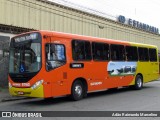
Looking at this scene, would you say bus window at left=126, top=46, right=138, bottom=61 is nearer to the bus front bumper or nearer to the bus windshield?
the bus windshield

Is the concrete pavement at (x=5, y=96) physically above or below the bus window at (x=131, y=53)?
below

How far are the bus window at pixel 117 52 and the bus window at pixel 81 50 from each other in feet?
7.28

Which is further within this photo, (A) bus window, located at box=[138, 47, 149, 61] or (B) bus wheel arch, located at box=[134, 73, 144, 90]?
(A) bus window, located at box=[138, 47, 149, 61]

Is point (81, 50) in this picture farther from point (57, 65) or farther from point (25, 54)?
point (25, 54)

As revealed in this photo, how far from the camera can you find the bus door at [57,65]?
13396 mm

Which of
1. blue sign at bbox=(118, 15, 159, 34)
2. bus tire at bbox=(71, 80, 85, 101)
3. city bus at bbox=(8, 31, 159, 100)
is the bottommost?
bus tire at bbox=(71, 80, 85, 101)

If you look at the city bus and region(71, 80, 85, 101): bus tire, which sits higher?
the city bus

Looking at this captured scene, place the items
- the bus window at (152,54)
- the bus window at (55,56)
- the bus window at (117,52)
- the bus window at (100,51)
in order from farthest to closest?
the bus window at (152,54)
the bus window at (117,52)
the bus window at (100,51)
the bus window at (55,56)

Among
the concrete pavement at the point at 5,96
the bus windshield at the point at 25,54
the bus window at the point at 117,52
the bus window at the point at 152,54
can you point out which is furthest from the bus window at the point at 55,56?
the bus window at the point at 152,54

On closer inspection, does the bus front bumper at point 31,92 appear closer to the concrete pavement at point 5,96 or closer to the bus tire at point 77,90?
the bus tire at point 77,90

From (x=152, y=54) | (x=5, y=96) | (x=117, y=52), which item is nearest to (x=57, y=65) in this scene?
(x=5, y=96)

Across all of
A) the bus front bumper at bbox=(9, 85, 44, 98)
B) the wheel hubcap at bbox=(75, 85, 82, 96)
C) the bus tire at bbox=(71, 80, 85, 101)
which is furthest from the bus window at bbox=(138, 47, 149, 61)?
the bus front bumper at bbox=(9, 85, 44, 98)

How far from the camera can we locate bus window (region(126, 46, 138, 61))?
62.8 ft

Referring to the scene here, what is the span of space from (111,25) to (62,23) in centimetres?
835
